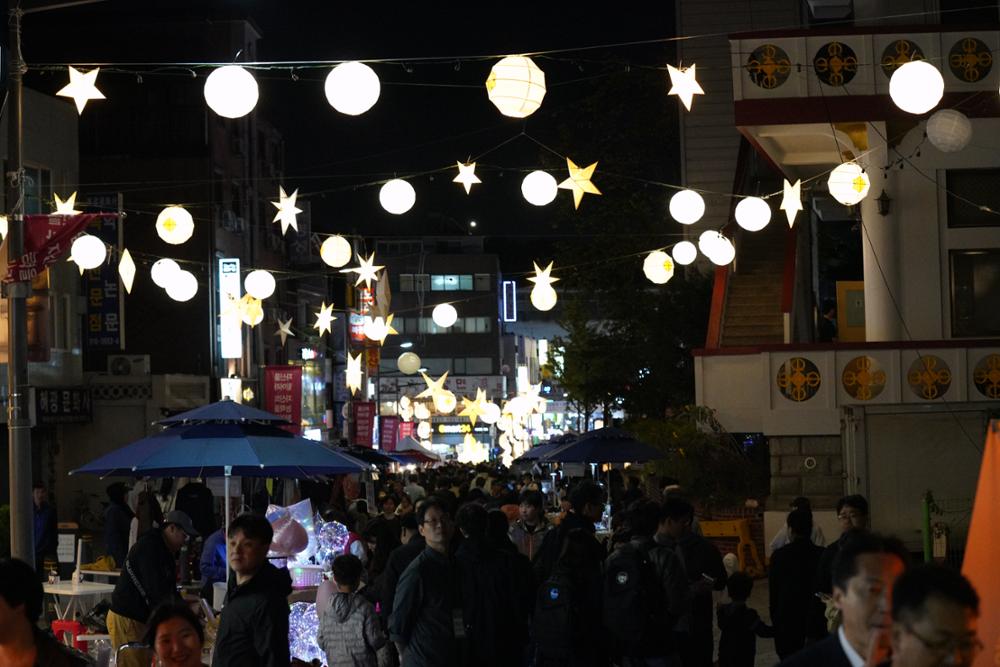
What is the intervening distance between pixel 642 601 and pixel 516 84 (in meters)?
6.90

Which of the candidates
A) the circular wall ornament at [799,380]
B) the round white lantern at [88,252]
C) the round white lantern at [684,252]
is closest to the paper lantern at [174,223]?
the round white lantern at [88,252]

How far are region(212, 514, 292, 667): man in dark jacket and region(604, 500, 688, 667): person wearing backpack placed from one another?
296 cm

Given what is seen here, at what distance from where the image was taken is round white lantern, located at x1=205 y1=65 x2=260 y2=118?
46.2 ft

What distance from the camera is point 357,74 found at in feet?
46.4

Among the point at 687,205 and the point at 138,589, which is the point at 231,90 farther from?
the point at 687,205

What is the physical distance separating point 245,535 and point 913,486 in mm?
16225

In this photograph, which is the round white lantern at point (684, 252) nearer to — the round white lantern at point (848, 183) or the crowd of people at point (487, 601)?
the round white lantern at point (848, 183)

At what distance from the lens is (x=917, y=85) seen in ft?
49.0

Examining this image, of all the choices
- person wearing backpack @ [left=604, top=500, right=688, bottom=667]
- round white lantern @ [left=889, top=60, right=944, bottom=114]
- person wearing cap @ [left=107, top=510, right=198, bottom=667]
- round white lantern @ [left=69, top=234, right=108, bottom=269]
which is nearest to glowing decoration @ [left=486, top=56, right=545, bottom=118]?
round white lantern @ [left=889, top=60, right=944, bottom=114]

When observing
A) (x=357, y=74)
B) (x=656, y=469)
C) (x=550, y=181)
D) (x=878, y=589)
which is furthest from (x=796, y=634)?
(x=656, y=469)

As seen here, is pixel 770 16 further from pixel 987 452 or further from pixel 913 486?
pixel 987 452

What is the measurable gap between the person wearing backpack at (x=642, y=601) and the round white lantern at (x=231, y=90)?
619cm

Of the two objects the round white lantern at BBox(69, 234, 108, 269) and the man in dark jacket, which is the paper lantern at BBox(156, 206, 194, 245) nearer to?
the round white lantern at BBox(69, 234, 108, 269)

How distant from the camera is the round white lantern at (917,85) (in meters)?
14.9
